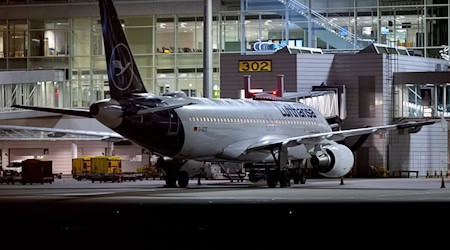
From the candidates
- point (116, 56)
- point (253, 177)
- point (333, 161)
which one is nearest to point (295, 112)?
point (253, 177)

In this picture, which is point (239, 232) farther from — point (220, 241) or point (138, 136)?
point (138, 136)

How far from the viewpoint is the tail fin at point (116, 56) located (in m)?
40.6

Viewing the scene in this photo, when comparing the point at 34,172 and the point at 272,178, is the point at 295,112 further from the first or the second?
the point at 34,172

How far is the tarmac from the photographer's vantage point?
65.6 ft

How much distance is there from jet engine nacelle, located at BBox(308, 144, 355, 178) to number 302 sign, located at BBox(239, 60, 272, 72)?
66.4 ft

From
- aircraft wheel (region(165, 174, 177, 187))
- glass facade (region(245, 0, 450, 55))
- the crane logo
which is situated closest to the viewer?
the crane logo

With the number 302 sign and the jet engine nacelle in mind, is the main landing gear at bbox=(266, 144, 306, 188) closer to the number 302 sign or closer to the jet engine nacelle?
the jet engine nacelle

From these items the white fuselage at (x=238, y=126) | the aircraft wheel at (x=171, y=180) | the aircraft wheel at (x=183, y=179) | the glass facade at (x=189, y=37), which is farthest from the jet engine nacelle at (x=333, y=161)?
the glass facade at (x=189, y=37)

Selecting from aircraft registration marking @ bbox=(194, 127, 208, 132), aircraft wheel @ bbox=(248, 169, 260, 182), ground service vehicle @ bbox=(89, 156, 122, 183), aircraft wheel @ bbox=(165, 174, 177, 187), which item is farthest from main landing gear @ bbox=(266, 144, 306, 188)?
ground service vehicle @ bbox=(89, 156, 122, 183)

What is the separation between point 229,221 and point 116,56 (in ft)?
58.3

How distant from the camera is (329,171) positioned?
49.2 m

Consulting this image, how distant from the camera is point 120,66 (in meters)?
41.5

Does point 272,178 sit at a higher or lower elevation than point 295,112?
lower

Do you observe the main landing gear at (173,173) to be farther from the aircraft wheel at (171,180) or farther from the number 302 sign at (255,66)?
the number 302 sign at (255,66)
